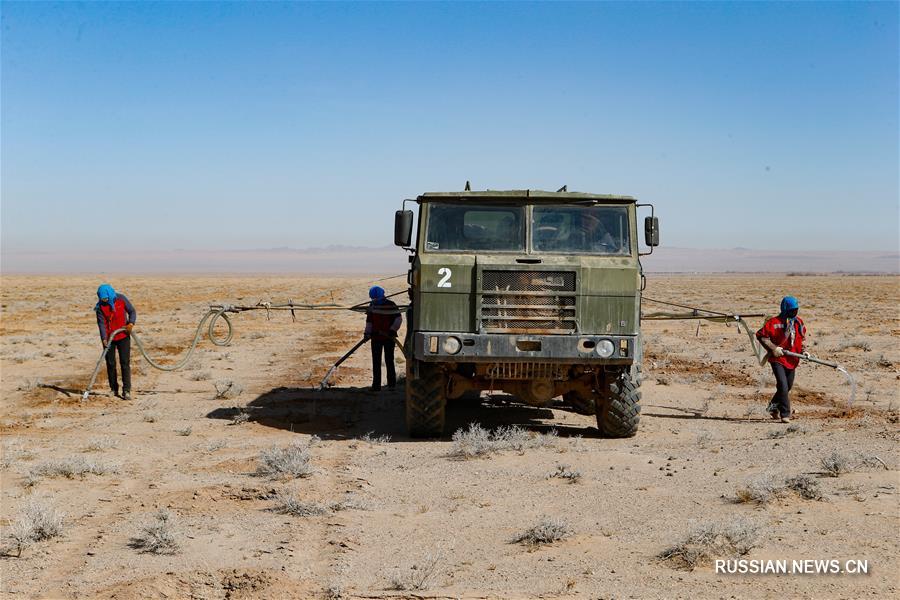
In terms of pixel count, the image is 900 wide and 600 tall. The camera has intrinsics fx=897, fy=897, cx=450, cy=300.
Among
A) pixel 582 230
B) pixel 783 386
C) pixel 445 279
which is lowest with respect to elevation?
pixel 783 386

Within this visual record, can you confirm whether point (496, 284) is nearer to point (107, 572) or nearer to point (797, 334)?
point (797, 334)

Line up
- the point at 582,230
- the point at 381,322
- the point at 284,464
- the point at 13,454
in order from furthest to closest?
the point at 381,322 < the point at 582,230 < the point at 13,454 < the point at 284,464

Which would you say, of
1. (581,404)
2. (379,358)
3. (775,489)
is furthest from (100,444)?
(775,489)

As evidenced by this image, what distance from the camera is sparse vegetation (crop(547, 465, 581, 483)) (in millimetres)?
8852

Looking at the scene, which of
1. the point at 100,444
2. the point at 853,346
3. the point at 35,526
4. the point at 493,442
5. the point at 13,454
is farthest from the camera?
the point at 853,346

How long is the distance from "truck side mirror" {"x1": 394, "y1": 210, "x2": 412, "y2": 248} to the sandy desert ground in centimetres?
247

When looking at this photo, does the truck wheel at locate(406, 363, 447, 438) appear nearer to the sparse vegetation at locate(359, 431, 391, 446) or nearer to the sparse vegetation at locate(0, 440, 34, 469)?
the sparse vegetation at locate(359, 431, 391, 446)

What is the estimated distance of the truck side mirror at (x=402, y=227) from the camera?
10406 mm

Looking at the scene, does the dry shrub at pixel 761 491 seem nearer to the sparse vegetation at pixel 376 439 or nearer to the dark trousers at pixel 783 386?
the dark trousers at pixel 783 386

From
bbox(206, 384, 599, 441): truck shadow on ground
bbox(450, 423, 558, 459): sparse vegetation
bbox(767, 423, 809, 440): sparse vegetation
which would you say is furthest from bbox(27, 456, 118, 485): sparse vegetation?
bbox(767, 423, 809, 440): sparse vegetation

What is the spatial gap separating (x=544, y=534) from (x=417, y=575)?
1.23 m

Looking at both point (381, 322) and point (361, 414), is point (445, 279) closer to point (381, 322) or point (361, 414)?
point (361, 414)

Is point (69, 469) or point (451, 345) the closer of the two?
point (69, 469)

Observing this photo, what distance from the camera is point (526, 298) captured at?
10344 mm
